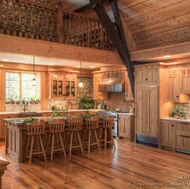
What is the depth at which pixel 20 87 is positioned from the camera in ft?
30.9

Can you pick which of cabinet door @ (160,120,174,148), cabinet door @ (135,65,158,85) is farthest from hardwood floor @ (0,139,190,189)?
cabinet door @ (135,65,158,85)

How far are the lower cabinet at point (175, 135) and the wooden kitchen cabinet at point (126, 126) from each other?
1.32m

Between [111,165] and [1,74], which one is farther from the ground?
[1,74]

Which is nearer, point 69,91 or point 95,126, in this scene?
point 95,126

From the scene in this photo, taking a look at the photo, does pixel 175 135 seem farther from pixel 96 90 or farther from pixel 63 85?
pixel 63 85

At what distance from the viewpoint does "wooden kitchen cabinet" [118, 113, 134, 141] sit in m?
8.42

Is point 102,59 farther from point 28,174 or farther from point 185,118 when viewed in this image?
point 28,174

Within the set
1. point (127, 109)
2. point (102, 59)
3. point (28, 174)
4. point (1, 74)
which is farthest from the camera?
point (127, 109)

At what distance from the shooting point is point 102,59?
7.82 metres

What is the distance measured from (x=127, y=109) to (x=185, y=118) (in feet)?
9.03

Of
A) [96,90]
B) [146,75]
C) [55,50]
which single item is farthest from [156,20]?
[96,90]

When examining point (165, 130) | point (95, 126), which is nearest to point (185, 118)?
point (165, 130)

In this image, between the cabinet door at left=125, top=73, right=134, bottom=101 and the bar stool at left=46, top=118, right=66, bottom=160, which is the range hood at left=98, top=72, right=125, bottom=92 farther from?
the bar stool at left=46, top=118, right=66, bottom=160

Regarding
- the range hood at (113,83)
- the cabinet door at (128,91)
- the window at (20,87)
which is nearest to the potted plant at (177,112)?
the cabinet door at (128,91)
